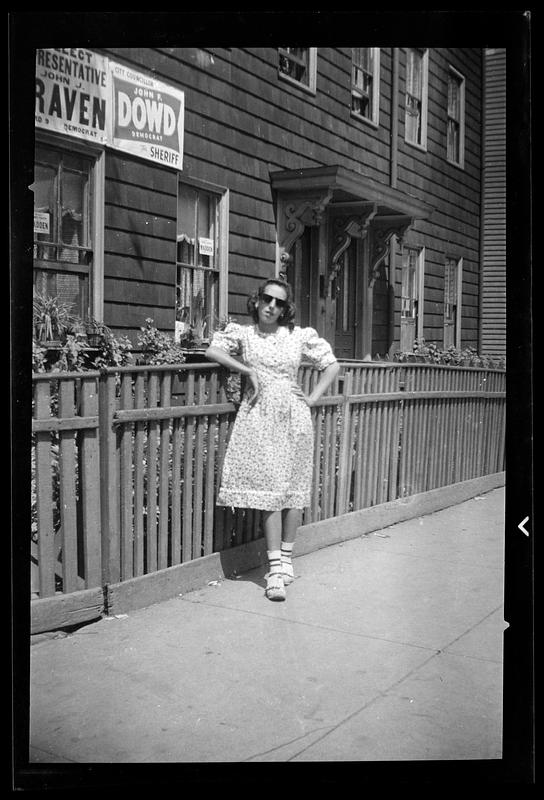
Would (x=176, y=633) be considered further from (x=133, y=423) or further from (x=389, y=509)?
(x=389, y=509)

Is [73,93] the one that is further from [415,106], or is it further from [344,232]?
[415,106]

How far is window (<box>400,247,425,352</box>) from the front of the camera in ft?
37.5

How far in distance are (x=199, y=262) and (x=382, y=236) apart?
3.92m

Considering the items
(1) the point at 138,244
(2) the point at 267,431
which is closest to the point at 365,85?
(1) the point at 138,244

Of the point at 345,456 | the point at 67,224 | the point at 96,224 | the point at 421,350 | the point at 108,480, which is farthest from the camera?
the point at 421,350

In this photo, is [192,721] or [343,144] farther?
[343,144]

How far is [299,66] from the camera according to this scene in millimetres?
9031

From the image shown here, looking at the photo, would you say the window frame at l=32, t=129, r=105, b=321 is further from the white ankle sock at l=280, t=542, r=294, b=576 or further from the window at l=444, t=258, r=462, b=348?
the window at l=444, t=258, r=462, b=348

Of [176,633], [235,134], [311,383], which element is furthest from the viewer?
[235,134]

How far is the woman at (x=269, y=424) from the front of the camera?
189 inches
